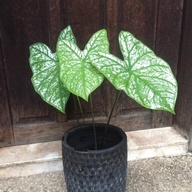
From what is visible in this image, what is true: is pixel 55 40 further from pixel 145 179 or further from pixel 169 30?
pixel 145 179

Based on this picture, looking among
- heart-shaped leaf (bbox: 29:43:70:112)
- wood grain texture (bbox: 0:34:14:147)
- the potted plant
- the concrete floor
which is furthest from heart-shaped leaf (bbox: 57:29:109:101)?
the concrete floor

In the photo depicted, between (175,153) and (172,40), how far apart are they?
0.62m

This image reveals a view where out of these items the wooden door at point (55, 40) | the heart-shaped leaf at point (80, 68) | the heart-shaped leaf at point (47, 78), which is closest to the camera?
the heart-shaped leaf at point (80, 68)

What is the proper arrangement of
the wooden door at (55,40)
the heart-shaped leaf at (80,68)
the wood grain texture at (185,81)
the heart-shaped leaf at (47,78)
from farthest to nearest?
the wood grain texture at (185,81) → the wooden door at (55,40) → the heart-shaped leaf at (47,78) → the heart-shaped leaf at (80,68)

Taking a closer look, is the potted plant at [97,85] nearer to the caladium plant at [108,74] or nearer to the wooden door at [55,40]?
the caladium plant at [108,74]

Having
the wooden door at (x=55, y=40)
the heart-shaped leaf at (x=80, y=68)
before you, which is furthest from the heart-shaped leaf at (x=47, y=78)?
the wooden door at (x=55, y=40)

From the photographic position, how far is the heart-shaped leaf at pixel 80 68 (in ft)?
3.44

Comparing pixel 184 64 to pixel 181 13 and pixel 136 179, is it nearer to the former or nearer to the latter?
pixel 181 13

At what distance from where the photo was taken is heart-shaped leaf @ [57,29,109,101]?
105 centimetres

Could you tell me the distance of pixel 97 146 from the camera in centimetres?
144

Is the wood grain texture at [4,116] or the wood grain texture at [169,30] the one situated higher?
the wood grain texture at [169,30]

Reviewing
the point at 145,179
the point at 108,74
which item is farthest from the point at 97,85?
the point at 145,179

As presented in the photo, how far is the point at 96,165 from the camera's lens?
125 cm

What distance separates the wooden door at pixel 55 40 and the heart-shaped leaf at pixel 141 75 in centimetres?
44
